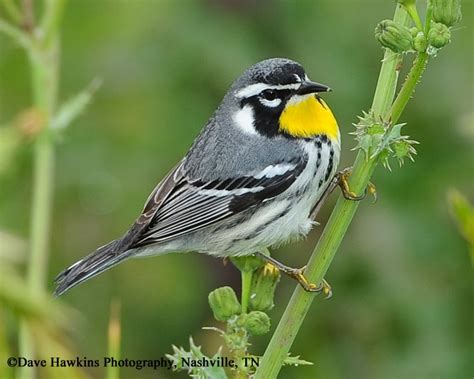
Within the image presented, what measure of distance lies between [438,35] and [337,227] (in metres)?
0.49

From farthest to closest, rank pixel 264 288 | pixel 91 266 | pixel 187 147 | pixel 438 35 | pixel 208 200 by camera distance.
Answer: pixel 187 147
pixel 208 200
pixel 91 266
pixel 264 288
pixel 438 35

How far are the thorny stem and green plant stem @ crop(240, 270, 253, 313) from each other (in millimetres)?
175

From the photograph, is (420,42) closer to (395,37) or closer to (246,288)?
(395,37)

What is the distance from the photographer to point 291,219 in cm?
318

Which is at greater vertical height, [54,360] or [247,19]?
[247,19]

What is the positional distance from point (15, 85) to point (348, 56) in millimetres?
1895

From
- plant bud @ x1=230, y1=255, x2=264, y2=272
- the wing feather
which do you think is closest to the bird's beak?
the wing feather

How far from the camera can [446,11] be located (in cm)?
187

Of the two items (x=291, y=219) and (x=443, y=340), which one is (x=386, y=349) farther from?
(x=291, y=219)

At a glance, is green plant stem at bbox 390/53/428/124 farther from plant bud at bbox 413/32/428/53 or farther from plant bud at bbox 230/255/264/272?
plant bud at bbox 230/255/264/272

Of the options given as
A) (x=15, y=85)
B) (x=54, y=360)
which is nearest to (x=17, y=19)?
(x=54, y=360)

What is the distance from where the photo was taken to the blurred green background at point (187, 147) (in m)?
4.16

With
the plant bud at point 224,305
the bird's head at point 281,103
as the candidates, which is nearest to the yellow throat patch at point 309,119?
the bird's head at point 281,103

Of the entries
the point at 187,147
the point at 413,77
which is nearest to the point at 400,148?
the point at 413,77
